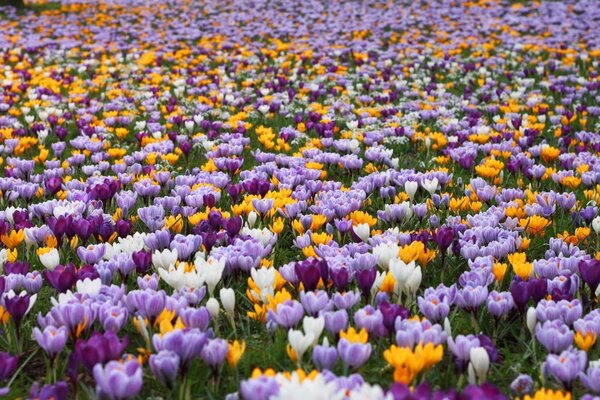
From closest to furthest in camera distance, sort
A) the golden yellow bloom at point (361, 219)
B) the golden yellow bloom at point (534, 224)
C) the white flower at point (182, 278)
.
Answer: the white flower at point (182, 278)
the golden yellow bloom at point (534, 224)
the golden yellow bloom at point (361, 219)

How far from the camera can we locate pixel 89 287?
121 inches

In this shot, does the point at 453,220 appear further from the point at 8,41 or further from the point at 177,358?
the point at 8,41

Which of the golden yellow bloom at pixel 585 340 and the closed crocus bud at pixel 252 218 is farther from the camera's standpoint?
the closed crocus bud at pixel 252 218

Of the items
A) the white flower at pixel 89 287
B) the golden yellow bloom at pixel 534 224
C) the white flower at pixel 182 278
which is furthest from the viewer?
the golden yellow bloom at pixel 534 224

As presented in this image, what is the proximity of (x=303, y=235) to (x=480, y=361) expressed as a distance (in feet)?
6.25

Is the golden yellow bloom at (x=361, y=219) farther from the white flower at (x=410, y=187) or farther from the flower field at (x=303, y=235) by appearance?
the white flower at (x=410, y=187)

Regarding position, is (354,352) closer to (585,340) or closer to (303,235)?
(585,340)

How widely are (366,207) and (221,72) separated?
8.57 metres

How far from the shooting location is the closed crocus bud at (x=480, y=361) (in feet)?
8.28

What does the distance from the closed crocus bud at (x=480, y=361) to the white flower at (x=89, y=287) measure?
174cm

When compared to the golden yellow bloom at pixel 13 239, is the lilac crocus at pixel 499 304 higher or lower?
higher

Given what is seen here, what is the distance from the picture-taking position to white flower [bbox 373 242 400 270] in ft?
11.7

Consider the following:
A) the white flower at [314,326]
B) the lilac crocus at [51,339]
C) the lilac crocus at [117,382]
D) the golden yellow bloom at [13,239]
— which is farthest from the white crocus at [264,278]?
the golden yellow bloom at [13,239]

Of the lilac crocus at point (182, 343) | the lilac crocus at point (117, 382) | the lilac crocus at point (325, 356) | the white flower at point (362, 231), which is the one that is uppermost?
the lilac crocus at point (117, 382)
